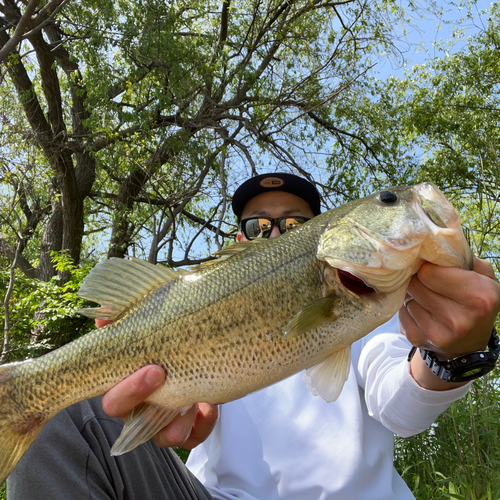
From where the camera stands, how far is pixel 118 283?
69.7 inches

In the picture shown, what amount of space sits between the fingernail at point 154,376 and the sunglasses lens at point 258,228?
1728 millimetres

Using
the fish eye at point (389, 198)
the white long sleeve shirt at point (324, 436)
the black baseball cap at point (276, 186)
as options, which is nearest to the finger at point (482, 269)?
the fish eye at point (389, 198)

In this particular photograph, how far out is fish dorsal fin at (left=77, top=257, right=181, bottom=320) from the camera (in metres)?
1.73

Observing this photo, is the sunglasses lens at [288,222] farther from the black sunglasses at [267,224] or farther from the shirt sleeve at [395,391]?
the shirt sleeve at [395,391]

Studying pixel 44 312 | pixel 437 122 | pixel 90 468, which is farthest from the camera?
pixel 437 122

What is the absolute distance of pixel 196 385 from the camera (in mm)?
1539

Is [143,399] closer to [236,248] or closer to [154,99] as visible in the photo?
[236,248]

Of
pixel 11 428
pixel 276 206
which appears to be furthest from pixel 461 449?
pixel 11 428

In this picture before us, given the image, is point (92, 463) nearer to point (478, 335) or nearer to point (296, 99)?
point (478, 335)

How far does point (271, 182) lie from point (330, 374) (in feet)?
6.72

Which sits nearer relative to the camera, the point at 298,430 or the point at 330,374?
the point at 330,374

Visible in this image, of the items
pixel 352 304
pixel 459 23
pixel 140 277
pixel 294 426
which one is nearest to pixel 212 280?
pixel 140 277

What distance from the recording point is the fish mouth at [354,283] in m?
1.52

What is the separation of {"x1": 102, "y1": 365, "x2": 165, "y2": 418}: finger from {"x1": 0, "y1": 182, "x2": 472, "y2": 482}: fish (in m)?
0.03
